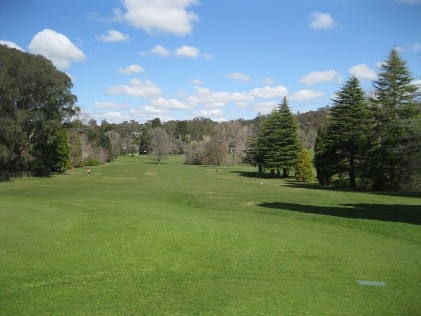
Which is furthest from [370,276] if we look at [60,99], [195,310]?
[60,99]

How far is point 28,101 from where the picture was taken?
5075 centimetres

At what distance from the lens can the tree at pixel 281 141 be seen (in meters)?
59.3

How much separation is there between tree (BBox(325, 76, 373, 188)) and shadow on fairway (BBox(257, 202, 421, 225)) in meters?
16.4

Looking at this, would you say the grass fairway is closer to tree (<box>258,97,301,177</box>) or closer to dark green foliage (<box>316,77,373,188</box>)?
dark green foliage (<box>316,77,373,188</box>)

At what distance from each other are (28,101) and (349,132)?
4313 centimetres

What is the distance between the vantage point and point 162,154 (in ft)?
368

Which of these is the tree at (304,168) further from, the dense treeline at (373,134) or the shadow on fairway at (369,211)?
the shadow on fairway at (369,211)

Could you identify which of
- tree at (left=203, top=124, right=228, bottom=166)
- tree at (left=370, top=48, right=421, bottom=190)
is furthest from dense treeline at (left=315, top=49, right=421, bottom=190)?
tree at (left=203, top=124, right=228, bottom=166)

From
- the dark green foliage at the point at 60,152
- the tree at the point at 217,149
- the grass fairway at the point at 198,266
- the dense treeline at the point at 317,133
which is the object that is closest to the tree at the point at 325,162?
the dense treeline at the point at 317,133

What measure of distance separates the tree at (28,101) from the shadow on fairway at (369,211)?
36.2 metres

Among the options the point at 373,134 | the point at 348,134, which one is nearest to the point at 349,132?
the point at 348,134

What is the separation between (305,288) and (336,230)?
8.81m

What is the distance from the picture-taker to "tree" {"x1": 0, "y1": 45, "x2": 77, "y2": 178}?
46.1 m

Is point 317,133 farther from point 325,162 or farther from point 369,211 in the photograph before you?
point 369,211
